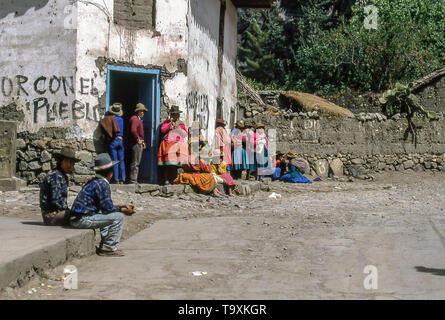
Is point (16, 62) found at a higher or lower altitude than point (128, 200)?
higher

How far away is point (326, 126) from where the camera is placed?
1797 centimetres

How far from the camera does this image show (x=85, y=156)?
11.1 metres

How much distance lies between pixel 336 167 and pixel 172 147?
312 inches

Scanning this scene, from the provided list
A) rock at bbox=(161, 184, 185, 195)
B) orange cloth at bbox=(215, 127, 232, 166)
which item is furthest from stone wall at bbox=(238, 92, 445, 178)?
rock at bbox=(161, 184, 185, 195)

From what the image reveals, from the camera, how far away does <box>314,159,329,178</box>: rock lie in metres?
17.7

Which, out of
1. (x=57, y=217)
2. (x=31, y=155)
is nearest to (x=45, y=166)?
(x=31, y=155)

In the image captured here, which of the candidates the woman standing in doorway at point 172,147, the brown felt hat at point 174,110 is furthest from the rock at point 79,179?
the brown felt hat at point 174,110

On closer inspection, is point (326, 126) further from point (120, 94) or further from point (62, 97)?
point (62, 97)

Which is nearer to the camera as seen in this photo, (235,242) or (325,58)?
(235,242)

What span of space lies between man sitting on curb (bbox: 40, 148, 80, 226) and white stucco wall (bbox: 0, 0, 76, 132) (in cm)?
506

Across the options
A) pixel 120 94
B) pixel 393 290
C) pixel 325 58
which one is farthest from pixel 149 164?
pixel 325 58

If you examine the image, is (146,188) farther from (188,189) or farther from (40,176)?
(40,176)

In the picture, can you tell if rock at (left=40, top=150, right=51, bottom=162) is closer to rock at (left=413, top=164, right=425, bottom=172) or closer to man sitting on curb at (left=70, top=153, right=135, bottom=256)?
man sitting on curb at (left=70, top=153, right=135, bottom=256)
